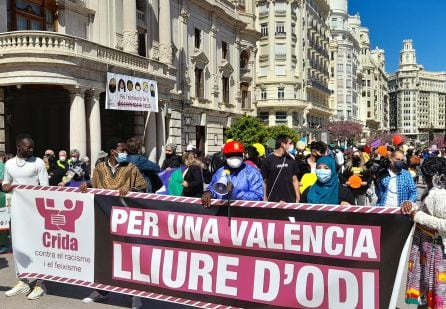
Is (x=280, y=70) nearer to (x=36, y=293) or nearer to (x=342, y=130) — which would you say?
(x=342, y=130)

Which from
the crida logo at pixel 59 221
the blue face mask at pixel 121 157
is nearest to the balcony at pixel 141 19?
the blue face mask at pixel 121 157

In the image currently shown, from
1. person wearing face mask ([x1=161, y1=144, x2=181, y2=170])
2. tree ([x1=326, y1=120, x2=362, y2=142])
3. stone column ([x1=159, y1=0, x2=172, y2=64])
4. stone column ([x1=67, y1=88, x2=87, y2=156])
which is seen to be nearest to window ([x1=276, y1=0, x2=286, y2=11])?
tree ([x1=326, y1=120, x2=362, y2=142])

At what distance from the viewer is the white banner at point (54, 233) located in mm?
5637

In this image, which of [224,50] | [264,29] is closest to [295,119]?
[264,29]

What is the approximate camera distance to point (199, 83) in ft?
110

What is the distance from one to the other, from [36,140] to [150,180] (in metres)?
18.4

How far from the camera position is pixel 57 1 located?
66.9ft

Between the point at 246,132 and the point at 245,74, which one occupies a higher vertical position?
the point at 245,74

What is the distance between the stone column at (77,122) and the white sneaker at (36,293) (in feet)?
42.7

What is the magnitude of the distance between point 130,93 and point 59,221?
16.0 meters

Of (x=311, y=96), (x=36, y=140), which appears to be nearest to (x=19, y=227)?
(x=36, y=140)

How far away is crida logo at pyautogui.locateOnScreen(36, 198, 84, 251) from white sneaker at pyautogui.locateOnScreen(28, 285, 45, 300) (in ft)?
1.74

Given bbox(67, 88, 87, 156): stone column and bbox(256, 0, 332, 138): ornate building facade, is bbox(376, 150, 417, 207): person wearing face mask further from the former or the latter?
bbox(256, 0, 332, 138): ornate building facade

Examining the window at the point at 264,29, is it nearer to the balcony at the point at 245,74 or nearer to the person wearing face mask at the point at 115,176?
the balcony at the point at 245,74
